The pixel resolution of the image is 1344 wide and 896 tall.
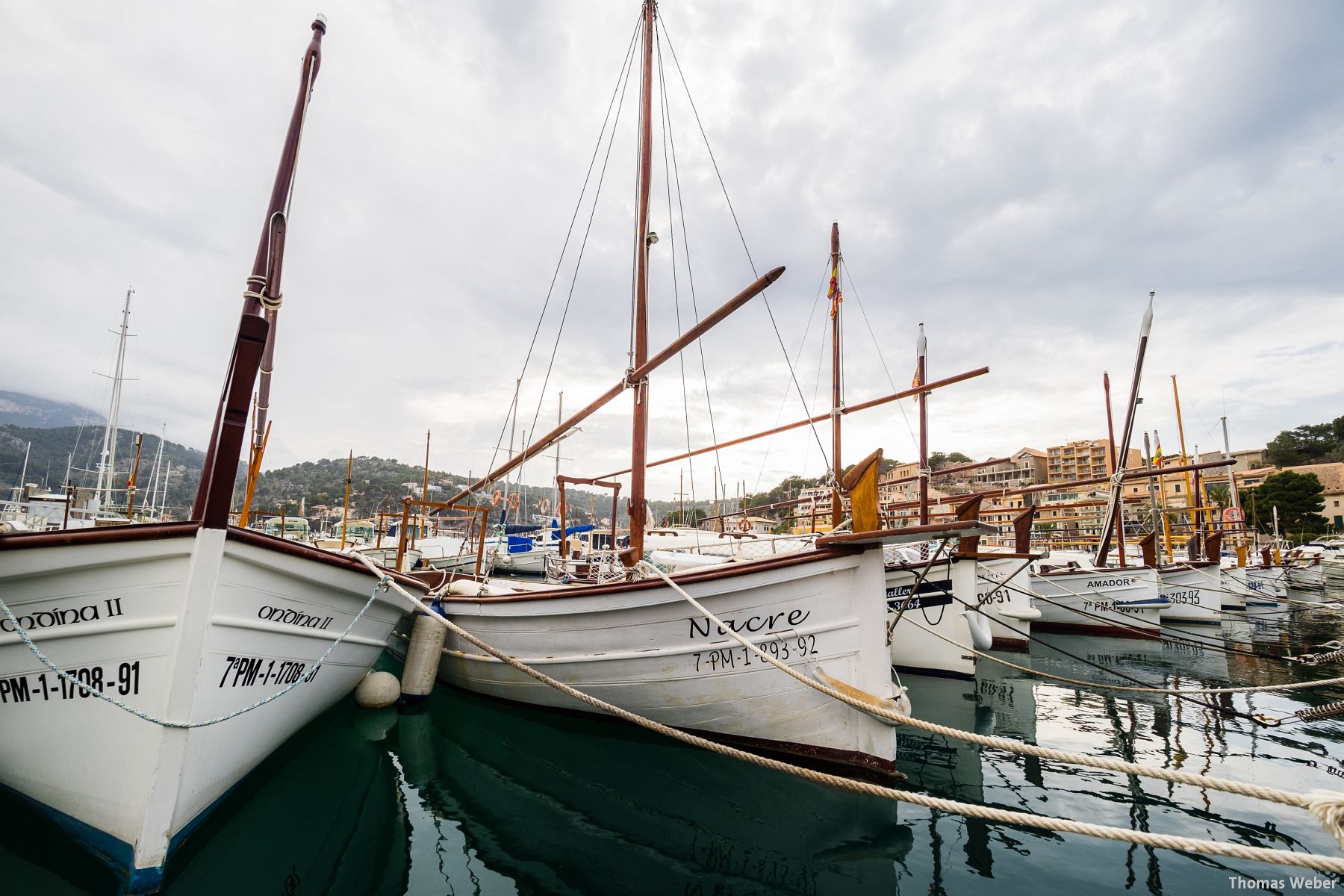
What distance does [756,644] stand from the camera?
18.2 ft

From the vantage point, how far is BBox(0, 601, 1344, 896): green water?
3883 mm

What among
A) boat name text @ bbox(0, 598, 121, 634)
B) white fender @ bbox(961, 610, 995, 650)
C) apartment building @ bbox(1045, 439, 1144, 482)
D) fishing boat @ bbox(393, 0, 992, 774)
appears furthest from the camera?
apartment building @ bbox(1045, 439, 1144, 482)

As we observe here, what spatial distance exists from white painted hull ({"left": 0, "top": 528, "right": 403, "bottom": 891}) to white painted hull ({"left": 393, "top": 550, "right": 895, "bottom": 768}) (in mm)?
3273

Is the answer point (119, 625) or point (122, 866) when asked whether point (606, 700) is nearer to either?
point (122, 866)

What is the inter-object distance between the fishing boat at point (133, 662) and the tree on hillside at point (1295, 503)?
72708 mm

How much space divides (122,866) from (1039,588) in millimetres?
20105

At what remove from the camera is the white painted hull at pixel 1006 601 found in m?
12.6

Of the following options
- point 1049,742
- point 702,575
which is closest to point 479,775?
point 702,575

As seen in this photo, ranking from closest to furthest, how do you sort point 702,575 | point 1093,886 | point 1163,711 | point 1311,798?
point 1311,798, point 1093,886, point 702,575, point 1163,711

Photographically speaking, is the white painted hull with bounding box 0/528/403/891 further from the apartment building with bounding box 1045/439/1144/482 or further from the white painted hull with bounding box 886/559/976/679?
the apartment building with bounding box 1045/439/1144/482

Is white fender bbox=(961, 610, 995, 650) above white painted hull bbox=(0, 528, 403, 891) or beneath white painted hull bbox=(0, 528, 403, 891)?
beneath

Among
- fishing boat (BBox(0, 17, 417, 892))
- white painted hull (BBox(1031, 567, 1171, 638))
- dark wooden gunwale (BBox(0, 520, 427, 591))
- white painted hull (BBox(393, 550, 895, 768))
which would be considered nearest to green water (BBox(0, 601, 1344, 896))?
fishing boat (BBox(0, 17, 417, 892))

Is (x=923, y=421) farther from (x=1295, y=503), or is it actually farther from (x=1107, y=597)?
(x=1295, y=503)

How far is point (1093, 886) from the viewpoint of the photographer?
3.87 metres
